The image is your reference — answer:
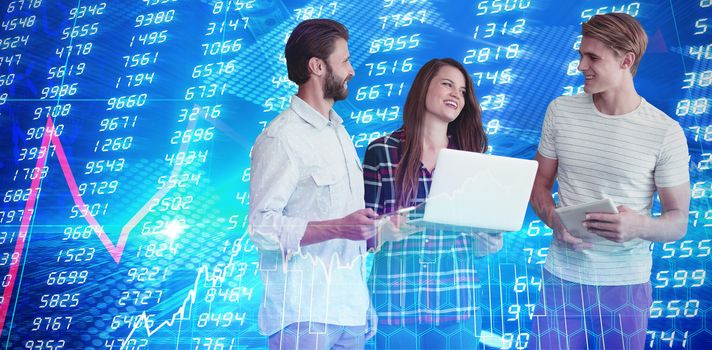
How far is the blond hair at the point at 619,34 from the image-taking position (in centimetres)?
245

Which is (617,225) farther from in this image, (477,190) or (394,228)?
(394,228)

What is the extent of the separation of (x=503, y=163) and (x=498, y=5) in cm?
270

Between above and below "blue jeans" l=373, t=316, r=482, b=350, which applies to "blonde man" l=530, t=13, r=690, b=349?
above

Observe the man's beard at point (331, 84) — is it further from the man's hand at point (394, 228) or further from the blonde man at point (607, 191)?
the blonde man at point (607, 191)

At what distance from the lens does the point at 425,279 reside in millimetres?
1994

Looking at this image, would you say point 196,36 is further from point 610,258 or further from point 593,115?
point 610,258

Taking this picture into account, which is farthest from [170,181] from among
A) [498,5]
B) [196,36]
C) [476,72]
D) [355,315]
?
[355,315]

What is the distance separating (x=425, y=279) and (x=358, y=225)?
0.23 metres

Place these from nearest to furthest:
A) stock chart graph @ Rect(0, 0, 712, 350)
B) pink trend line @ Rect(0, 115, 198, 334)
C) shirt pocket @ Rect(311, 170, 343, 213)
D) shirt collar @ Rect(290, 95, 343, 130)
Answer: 1. shirt pocket @ Rect(311, 170, 343, 213)
2. shirt collar @ Rect(290, 95, 343, 130)
3. stock chart graph @ Rect(0, 0, 712, 350)
4. pink trend line @ Rect(0, 115, 198, 334)

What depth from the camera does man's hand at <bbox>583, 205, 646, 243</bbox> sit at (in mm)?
2004

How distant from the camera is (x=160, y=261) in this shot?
2230mm

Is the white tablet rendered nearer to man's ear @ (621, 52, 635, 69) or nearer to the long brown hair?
the long brown hair

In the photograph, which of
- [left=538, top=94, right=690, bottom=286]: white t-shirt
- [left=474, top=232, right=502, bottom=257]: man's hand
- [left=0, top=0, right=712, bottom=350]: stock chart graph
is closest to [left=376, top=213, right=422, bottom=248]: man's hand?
[left=474, top=232, right=502, bottom=257]: man's hand

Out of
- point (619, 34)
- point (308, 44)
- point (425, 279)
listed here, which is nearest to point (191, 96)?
point (308, 44)
